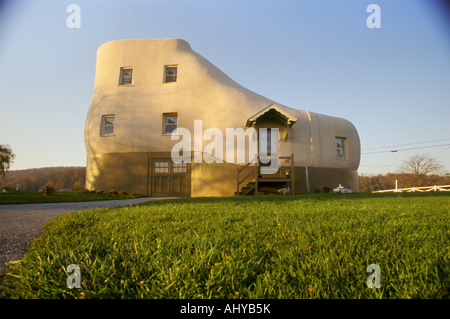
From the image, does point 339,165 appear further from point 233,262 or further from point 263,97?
point 233,262

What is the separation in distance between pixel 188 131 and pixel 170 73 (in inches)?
160

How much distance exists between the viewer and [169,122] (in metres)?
15.2

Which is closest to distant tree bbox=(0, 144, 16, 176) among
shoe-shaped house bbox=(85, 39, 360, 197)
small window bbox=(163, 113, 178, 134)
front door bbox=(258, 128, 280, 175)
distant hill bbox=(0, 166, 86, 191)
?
shoe-shaped house bbox=(85, 39, 360, 197)

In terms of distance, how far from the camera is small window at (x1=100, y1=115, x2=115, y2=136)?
51.6 ft

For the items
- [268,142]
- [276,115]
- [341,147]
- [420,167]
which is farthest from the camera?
[420,167]

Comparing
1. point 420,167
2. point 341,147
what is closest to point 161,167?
point 341,147

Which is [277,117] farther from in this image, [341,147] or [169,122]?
[169,122]

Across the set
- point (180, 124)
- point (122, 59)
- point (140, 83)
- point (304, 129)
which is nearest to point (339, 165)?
point (304, 129)

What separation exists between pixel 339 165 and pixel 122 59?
15268mm

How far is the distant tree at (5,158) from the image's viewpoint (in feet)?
59.1

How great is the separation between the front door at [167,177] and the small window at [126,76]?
18.1 feet

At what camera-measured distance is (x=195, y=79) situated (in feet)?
49.6

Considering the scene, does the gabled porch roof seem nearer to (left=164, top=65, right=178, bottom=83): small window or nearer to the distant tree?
(left=164, top=65, right=178, bottom=83): small window

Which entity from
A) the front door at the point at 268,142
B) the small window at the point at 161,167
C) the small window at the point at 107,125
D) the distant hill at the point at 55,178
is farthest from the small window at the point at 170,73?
the distant hill at the point at 55,178
